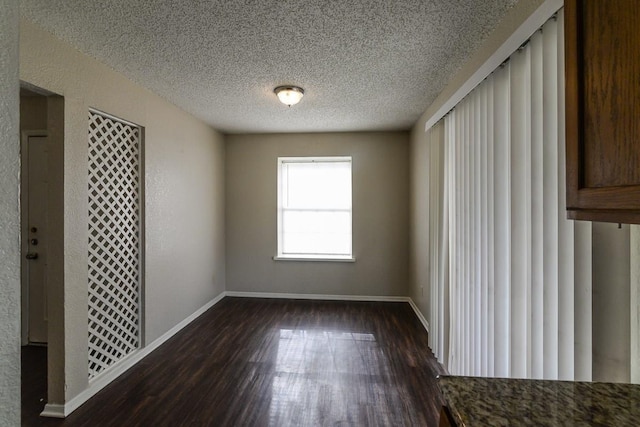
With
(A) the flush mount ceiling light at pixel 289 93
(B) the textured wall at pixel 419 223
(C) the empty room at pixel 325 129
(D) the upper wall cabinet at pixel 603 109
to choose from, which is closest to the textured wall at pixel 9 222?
(C) the empty room at pixel 325 129

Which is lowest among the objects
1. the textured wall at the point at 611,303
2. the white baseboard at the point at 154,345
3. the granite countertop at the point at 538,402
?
the white baseboard at the point at 154,345

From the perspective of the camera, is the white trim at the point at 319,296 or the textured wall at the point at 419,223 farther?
the white trim at the point at 319,296

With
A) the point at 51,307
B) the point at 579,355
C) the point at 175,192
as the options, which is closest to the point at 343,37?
the point at 579,355

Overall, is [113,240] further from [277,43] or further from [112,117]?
[277,43]

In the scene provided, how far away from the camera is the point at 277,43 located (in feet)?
6.86

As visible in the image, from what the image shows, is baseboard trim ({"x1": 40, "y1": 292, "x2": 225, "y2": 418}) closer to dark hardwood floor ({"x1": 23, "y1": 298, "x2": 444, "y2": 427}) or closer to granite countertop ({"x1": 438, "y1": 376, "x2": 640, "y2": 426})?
dark hardwood floor ({"x1": 23, "y1": 298, "x2": 444, "y2": 427})

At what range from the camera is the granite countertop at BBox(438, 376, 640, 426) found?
0.76m

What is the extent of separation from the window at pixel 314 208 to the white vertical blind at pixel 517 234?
A: 223cm

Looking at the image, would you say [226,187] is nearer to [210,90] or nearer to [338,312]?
[210,90]

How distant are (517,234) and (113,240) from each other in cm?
295

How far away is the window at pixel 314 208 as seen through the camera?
4.65 meters

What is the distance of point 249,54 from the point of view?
2236 millimetres

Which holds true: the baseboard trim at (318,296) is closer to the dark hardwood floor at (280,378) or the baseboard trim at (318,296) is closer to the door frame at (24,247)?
the dark hardwood floor at (280,378)

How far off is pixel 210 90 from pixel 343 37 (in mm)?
1515
